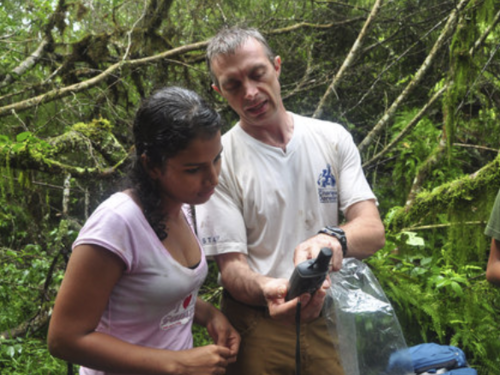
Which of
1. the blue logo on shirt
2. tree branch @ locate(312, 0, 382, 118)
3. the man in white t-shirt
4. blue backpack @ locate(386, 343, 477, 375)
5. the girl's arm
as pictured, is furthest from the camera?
tree branch @ locate(312, 0, 382, 118)

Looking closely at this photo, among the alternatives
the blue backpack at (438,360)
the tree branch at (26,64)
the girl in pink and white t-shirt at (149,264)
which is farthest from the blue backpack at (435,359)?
the tree branch at (26,64)

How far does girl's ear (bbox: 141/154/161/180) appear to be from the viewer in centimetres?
158

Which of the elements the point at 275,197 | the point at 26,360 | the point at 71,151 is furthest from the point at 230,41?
→ the point at 26,360

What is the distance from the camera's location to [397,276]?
146 inches

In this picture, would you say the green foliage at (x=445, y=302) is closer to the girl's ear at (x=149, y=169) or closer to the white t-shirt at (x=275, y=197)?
the white t-shirt at (x=275, y=197)

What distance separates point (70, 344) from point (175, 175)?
596mm

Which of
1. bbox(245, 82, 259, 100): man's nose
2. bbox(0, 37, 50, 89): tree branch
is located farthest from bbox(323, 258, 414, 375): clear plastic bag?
bbox(0, 37, 50, 89): tree branch

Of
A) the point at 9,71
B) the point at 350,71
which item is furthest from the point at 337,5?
the point at 9,71

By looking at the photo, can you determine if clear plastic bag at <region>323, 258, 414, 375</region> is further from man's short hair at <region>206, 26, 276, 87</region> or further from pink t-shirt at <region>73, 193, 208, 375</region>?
man's short hair at <region>206, 26, 276, 87</region>

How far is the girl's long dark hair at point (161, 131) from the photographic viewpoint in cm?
152

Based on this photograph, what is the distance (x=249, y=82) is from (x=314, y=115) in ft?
9.77

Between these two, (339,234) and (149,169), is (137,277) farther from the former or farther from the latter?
(339,234)

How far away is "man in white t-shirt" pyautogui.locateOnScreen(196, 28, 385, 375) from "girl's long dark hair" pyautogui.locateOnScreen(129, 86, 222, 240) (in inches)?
18.3

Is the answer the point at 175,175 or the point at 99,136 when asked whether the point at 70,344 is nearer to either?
the point at 175,175
